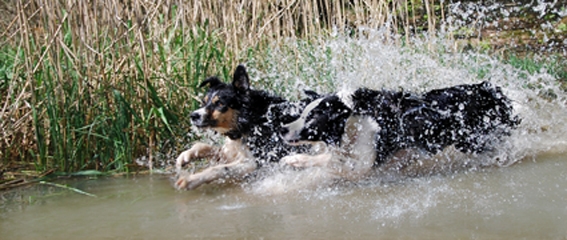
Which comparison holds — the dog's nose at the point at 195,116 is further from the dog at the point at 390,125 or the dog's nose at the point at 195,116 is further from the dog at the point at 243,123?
the dog at the point at 390,125

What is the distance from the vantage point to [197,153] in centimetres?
418

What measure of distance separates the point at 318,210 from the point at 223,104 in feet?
4.37

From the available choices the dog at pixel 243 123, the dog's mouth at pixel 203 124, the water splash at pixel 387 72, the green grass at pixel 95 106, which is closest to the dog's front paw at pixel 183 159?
the dog at pixel 243 123

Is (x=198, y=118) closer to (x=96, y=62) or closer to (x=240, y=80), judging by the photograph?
(x=240, y=80)

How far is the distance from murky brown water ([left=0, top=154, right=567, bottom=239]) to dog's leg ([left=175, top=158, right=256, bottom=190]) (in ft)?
0.21

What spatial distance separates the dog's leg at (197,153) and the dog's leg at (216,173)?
0.15 m

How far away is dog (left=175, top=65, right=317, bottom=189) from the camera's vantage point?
13.3 ft

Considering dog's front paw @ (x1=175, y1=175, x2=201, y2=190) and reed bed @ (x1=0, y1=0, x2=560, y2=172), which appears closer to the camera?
dog's front paw @ (x1=175, y1=175, x2=201, y2=190)

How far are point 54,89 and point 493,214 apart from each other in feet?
10.8

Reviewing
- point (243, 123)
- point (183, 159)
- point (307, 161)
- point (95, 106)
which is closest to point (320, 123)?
point (307, 161)

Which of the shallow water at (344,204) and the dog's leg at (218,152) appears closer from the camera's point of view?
the shallow water at (344,204)

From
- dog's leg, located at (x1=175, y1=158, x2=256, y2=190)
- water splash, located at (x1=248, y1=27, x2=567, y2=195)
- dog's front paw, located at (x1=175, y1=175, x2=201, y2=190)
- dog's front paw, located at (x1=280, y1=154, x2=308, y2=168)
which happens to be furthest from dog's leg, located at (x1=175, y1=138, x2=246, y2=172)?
water splash, located at (x1=248, y1=27, x2=567, y2=195)

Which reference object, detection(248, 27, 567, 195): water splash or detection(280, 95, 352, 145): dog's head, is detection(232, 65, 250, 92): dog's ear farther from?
detection(248, 27, 567, 195): water splash

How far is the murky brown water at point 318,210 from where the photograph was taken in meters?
2.62
